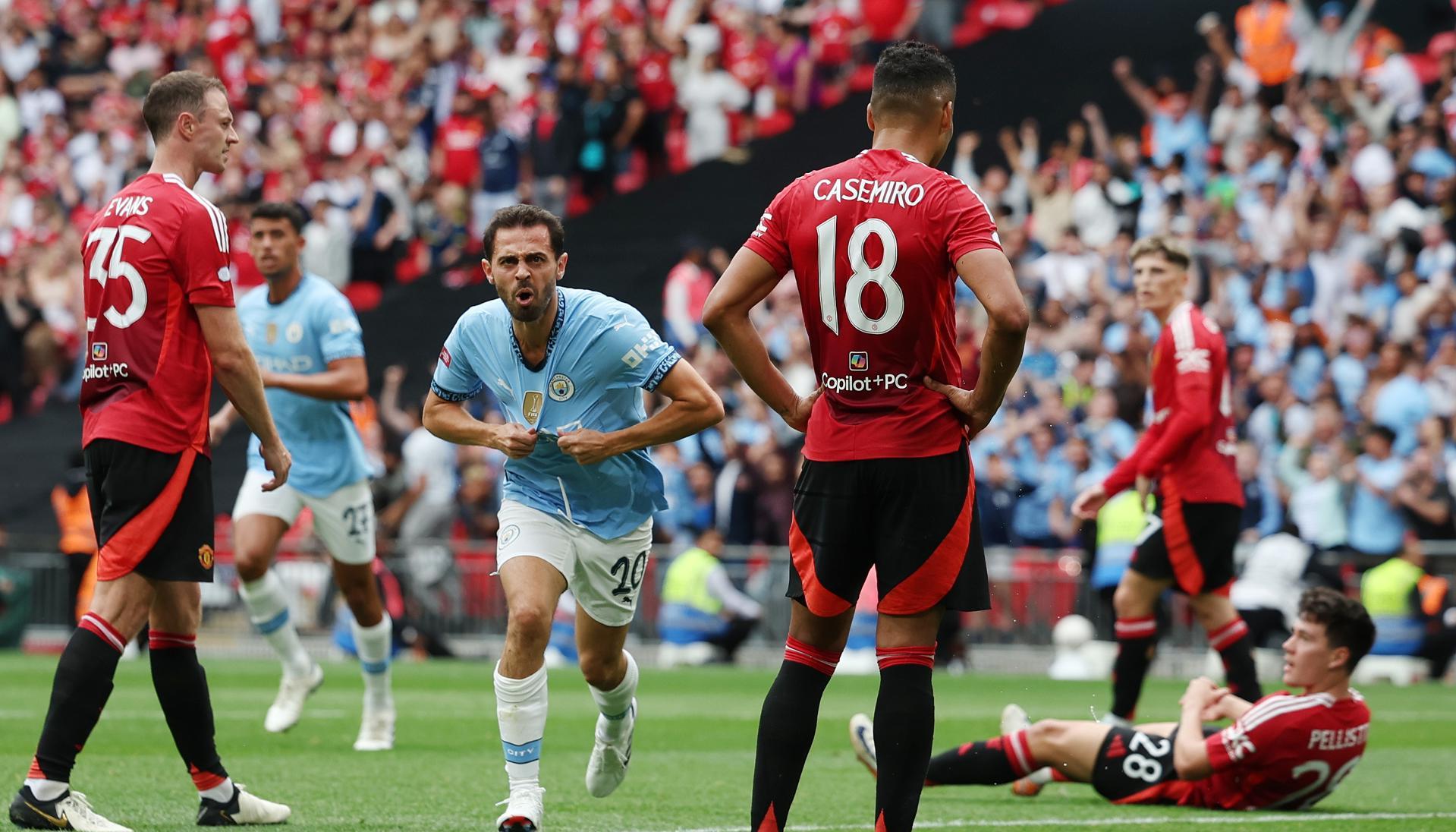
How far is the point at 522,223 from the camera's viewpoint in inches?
285

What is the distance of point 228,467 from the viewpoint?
84.0 feet

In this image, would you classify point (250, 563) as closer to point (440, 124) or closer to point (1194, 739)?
point (1194, 739)

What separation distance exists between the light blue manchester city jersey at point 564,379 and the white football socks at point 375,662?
3.39 m

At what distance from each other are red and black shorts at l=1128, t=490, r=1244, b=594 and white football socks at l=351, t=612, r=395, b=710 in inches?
164

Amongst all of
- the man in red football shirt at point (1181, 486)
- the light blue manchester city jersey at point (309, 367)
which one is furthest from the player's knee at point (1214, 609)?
the light blue manchester city jersey at point (309, 367)

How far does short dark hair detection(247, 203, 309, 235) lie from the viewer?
1054 centimetres

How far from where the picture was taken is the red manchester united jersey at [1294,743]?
7961 millimetres

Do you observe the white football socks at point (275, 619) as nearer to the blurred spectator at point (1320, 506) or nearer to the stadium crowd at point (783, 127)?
the stadium crowd at point (783, 127)

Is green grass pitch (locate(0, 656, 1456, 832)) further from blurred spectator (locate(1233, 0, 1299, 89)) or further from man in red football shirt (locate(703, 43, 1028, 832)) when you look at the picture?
blurred spectator (locate(1233, 0, 1299, 89))

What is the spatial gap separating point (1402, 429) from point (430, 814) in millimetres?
12924

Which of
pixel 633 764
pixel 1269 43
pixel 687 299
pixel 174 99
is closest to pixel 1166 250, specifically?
pixel 633 764

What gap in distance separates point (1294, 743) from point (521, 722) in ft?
10.4

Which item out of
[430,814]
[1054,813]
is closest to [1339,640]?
[1054,813]

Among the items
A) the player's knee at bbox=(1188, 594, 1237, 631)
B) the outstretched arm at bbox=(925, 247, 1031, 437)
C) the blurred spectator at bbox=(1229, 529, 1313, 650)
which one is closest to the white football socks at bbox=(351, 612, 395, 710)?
the player's knee at bbox=(1188, 594, 1237, 631)
